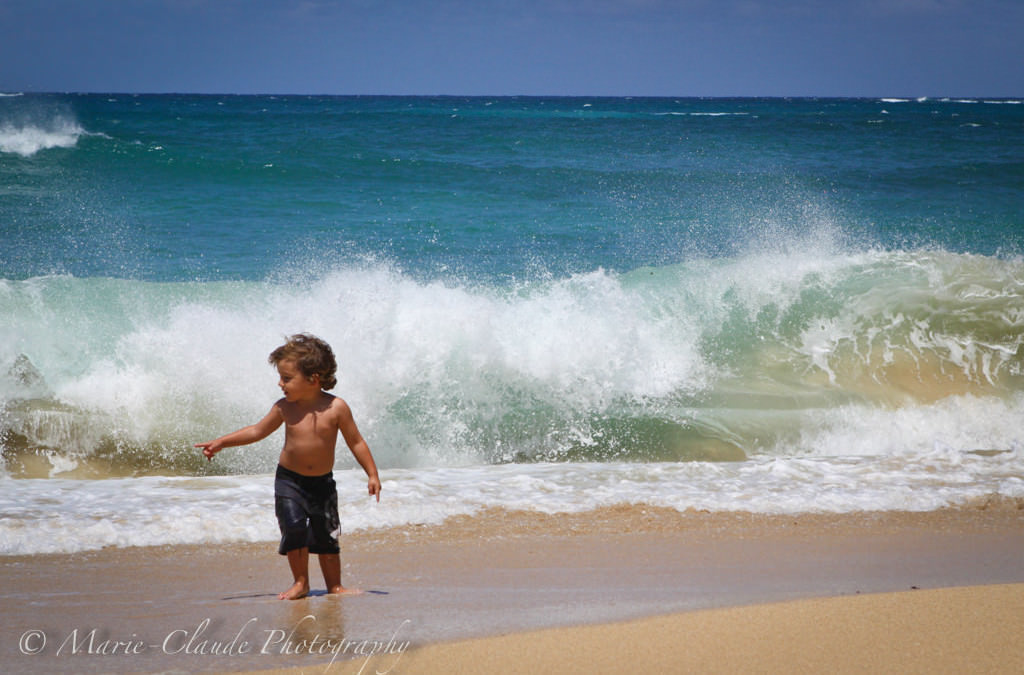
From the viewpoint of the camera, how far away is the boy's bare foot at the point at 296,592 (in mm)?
3529

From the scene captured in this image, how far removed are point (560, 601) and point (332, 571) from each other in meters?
0.86

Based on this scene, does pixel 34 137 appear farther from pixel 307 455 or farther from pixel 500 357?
pixel 307 455

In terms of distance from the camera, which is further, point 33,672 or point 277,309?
point 277,309

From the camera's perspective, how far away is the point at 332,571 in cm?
360

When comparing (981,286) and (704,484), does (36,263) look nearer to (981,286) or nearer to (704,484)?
(704,484)

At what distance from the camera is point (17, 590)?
12.2 feet

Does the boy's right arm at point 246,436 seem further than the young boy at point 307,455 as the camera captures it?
No

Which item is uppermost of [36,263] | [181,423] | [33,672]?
[36,263]

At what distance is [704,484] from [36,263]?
367 inches

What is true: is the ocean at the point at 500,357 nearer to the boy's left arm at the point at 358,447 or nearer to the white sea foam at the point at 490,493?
the white sea foam at the point at 490,493

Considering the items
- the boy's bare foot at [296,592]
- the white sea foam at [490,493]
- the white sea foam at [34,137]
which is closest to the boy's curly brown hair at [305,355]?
the boy's bare foot at [296,592]

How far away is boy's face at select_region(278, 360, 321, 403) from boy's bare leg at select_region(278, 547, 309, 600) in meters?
0.57

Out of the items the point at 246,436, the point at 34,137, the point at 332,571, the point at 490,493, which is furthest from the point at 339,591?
the point at 34,137

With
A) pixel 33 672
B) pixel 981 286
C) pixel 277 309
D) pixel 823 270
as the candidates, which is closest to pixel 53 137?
pixel 277 309
